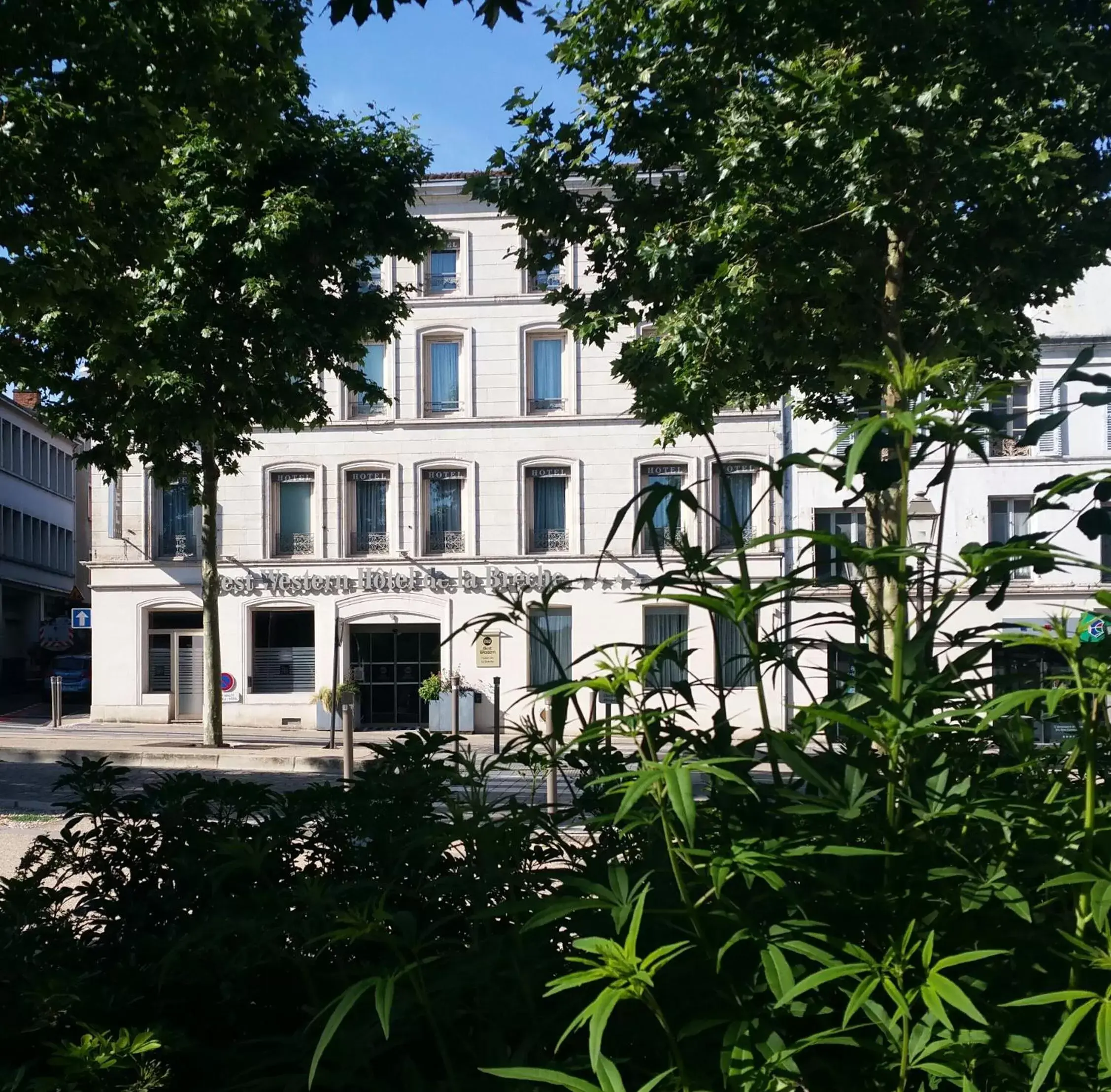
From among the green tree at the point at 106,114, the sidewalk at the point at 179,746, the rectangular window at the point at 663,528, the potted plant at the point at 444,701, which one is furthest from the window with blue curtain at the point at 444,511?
the rectangular window at the point at 663,528

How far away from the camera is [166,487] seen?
58.6 feet

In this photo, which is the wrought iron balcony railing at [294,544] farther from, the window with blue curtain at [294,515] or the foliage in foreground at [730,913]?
the foliage in foreground at [730,913]

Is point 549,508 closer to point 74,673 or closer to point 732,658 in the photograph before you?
point 74,673

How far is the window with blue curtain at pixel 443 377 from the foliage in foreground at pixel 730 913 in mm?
27995

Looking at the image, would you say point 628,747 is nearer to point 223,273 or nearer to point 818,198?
point 818,198

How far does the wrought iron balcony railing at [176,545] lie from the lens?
29.9 metres

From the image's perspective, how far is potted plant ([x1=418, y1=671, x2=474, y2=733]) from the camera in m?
27.5

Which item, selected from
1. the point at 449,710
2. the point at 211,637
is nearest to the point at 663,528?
the point at 211,637

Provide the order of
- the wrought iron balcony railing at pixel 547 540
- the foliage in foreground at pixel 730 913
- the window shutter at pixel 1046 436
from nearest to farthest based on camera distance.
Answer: the foliage in foreground at pixel 730 913 → the window shutter at pixel 1046 436 → the wrought iron balcony railing at pixel 547 540

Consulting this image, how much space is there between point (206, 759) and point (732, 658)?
18715 mm

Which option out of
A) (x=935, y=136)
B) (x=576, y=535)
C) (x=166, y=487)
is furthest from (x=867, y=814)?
(x=576, y=535)

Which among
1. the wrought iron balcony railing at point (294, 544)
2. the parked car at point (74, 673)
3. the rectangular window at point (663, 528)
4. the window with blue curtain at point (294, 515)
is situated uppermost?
the window with blue curtain at point (294, 515)

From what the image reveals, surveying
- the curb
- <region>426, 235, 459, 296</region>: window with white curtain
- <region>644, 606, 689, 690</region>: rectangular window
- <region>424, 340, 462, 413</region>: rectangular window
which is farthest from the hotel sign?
<region>644, 606, 689, 690</region>: rectangular window

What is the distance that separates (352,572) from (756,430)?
32.9ft
